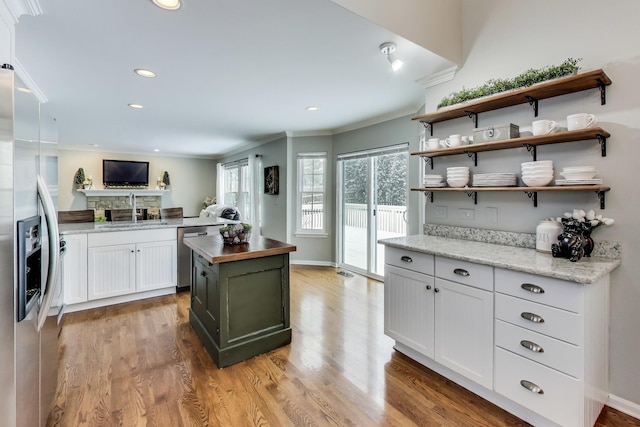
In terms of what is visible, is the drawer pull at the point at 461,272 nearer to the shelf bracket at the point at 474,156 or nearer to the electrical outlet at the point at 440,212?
the electrical outlet at the point at 440,212

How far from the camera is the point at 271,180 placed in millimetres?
5754

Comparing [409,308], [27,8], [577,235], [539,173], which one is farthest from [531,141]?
[27,8]

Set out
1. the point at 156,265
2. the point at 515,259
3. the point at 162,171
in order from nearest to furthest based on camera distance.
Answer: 1. the point at 515,259
2. the point at 156,265
3. the point at 162,171

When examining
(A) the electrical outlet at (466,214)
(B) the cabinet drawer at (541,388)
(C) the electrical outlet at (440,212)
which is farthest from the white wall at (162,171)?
(B) the cabinet drawer at (541,388)

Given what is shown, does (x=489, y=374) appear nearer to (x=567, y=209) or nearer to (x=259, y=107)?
(x=567, y=209)

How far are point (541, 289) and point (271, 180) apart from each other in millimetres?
4770

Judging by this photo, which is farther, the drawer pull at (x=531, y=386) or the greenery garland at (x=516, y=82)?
the greenery garland at (x=516, y=82)

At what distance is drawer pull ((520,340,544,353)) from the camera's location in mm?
1594

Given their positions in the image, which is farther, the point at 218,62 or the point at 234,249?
the point at 218,62

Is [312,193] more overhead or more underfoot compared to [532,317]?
more overhead

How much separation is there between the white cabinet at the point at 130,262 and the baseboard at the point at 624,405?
4.14m

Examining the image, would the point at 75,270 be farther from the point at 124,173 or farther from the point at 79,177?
the point at 124,173

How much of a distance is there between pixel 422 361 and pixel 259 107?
3.28 meters

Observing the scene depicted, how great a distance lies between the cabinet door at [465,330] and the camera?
1815 mm
